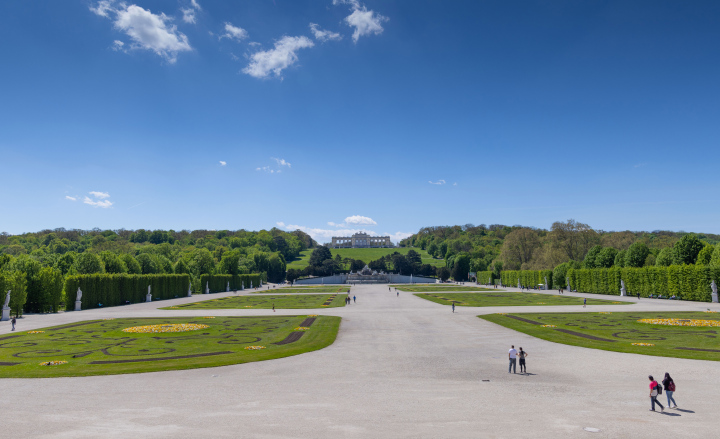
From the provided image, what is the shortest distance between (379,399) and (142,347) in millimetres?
14981

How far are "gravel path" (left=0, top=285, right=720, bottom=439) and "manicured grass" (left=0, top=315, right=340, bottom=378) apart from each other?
4.00ft

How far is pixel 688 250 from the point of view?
61.4 m

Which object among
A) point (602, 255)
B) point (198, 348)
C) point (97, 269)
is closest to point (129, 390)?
point (198, 348)

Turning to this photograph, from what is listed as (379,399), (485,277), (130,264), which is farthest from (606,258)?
(130,264)

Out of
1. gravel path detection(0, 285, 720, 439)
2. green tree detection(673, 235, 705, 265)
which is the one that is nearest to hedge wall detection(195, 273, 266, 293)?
gravel path detection(0, 285, 720, 439)

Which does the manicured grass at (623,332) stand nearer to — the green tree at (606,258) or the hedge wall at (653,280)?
the hedge wall at (653,280)

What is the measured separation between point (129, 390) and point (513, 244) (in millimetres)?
110901

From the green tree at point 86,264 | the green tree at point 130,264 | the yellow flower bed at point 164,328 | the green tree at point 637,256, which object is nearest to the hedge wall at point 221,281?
the green tree at point 130,264

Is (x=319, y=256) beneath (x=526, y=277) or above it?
above

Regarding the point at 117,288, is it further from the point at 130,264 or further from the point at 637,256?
the point at 637,256

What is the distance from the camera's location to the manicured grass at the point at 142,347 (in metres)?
17.5

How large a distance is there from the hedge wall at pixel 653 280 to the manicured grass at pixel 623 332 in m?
18.7

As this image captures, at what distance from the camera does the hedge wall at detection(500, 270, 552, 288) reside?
87.9 meters

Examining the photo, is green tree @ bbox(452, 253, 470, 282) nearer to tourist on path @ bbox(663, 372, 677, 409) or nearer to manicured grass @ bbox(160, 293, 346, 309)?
manicured grass @ bbox(160, 293, 346, 309)
